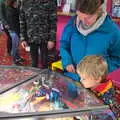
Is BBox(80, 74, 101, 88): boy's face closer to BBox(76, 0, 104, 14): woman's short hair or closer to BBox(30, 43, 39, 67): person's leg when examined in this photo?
BBox(76, 0, 104, 14): woman's short hair

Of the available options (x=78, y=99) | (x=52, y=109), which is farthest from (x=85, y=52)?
(x=52, y=109)

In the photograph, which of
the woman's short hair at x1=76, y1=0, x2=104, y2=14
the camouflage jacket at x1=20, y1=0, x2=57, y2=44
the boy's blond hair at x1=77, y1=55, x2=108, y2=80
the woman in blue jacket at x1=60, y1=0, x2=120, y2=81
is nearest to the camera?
the boy's blond hair at x1=77, y1=55, x2=108, y2=80

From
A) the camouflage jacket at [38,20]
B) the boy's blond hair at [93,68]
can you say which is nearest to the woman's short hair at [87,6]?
the boy's blond hair at [93,68]

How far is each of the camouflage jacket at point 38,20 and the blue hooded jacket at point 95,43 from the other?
4.54 ft

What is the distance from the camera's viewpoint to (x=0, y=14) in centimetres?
608

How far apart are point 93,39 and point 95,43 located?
0.13ft

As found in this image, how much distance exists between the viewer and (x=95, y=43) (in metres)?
2.50

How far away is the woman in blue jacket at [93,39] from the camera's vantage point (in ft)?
8.11

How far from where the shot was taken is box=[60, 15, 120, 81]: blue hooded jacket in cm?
248

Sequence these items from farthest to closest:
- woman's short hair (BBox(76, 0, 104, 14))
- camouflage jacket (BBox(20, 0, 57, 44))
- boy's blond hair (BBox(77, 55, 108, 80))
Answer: camouflage jacket (BBox(20, 0, 57, 44)), woman's short hair (BBox(76, 0, 104, 14)), boy's blond hair (BBox(77, 55, 108, 80))

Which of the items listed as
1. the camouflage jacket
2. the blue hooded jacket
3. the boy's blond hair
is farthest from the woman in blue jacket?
the camouflage jacket

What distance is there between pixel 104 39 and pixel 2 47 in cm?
513

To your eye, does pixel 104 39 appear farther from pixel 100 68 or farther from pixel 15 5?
pixel 15 5

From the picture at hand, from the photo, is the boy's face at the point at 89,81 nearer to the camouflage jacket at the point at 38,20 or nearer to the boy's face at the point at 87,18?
the boy's face at the point at 87,18
